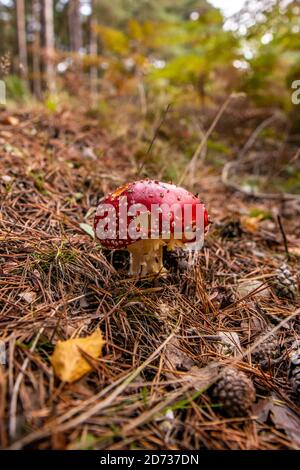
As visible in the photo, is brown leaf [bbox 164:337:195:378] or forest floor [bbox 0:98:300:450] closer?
forest floor [bbox 0:98:300:450]

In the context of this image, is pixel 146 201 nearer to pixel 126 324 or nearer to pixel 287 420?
pixel 126 324

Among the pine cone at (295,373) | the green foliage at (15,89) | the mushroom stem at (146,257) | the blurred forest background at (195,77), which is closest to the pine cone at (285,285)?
the pine cone at (295,373)

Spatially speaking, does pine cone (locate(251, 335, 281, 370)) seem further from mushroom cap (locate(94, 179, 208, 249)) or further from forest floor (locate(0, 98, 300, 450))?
mushroom cap (locate(94, 179, 208, 249))

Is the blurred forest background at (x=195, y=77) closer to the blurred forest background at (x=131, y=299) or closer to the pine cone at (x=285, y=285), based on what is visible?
the blurred forest background at (x=131, y=299)

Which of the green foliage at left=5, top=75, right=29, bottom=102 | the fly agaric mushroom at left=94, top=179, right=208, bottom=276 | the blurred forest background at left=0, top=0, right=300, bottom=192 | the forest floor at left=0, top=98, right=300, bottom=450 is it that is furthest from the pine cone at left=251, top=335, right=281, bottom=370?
the green foliage at left=5, top=75, right=29, bottom=102

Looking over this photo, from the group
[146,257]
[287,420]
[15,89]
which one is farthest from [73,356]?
[15,89]
